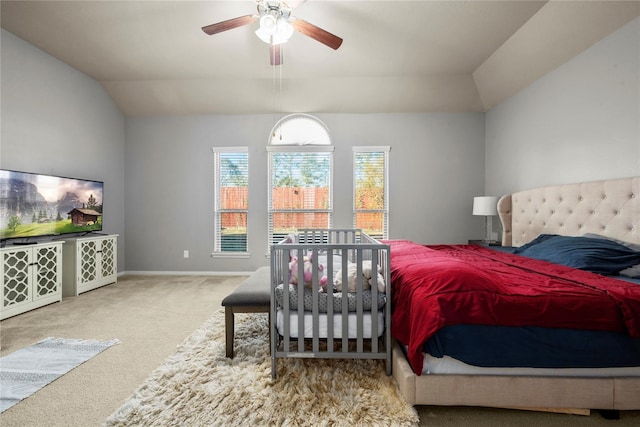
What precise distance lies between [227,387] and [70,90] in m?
4.31

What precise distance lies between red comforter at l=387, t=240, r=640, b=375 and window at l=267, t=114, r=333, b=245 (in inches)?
116

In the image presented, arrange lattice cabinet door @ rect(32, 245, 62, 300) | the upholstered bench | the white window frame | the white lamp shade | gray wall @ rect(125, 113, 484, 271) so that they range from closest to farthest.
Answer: the upholstered bench, lattice cabinet door @ rect(32, 245, 62, 300), the white lamp shade, gray wall @ rect(125, 113, 484, 271), the white window frame

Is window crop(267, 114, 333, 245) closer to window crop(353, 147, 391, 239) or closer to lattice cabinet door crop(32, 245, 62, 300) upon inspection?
window crop(353, 147, 391, 239)

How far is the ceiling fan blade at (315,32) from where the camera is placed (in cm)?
228

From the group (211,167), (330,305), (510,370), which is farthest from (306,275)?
(211,167)

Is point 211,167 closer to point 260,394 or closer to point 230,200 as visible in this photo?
point 230,200

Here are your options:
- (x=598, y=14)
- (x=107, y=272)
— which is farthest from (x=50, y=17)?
(x=598, y=14)

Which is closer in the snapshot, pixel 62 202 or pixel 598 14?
pixel 598 14

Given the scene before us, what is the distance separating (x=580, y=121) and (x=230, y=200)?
440 cm

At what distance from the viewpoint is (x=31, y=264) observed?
2.97 m

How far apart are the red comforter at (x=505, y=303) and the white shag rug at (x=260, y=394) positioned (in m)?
0.33

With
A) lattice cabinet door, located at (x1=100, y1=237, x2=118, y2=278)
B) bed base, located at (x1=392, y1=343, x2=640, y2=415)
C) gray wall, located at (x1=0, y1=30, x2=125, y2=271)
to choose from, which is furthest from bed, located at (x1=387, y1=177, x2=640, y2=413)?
gray wall, located at (x1=0, y1=30, x2=125, y2=271)

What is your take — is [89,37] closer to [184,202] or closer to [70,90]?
[70,90]

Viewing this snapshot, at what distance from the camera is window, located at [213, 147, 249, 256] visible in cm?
458
